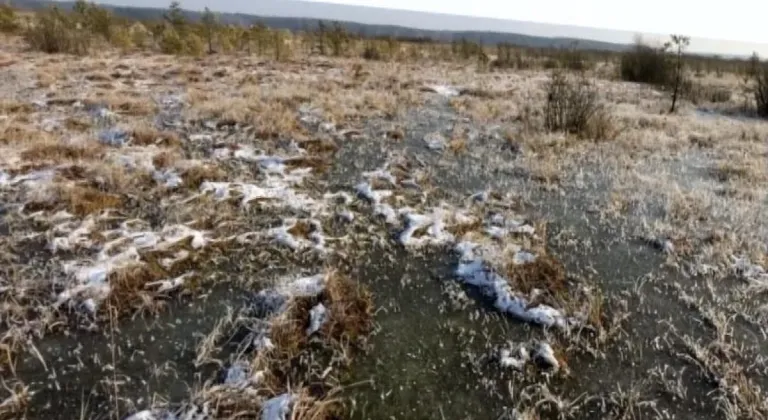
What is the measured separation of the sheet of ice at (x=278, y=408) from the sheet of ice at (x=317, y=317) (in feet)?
1.97

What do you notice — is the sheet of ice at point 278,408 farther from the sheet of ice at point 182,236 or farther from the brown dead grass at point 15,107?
the brown dead grass at point 15,107

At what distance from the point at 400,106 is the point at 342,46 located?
1344 cm

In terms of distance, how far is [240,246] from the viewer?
4.19 m

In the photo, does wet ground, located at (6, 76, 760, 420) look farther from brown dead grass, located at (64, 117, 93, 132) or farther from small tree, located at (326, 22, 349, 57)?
small tree, located at (326, 22, 349, 57)

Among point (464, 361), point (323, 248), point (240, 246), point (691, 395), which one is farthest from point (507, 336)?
point (240, 246)

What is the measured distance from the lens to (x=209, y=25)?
838 inches

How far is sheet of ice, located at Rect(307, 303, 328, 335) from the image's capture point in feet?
10.2

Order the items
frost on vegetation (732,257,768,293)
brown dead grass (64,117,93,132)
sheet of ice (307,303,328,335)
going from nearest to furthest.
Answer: sheet of ice (307,303,328,335) → frost on vegetation (732,257,768,293) → brown dead grass (64,117,93,132)

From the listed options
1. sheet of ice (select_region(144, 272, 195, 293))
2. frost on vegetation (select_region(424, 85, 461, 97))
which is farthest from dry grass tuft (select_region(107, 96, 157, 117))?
frost on vegetation (select_region(424, 85, 461, 97))

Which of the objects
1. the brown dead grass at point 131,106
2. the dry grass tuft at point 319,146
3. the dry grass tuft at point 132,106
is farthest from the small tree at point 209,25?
the dry grass tuft at point 319,146

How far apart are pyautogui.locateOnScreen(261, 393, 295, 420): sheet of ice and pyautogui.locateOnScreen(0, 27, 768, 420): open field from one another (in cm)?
1

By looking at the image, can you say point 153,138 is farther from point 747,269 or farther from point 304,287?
point 747,269

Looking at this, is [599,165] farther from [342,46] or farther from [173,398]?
[342,46]

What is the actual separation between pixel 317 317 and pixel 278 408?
79 cm
